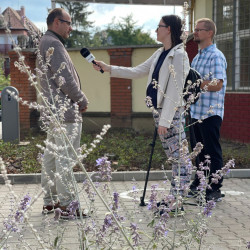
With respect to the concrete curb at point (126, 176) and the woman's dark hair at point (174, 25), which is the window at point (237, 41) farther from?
the woman's dark hair at point (174, 25)

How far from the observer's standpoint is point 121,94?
43.7 feet

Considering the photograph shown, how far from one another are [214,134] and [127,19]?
76876 mm

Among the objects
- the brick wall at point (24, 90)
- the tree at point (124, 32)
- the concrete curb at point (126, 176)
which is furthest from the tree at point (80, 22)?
the concrete curb at point (126, 176)

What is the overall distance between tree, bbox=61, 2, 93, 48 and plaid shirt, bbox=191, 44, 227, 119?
6913cm

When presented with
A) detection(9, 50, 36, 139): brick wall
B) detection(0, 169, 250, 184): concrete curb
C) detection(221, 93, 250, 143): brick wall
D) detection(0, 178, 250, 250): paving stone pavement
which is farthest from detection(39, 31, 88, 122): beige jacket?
detection(9, 50, 36, 139): brick wall

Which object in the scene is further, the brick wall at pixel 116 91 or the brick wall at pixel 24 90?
the brick wall at pixel 24 90

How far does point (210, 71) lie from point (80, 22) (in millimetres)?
75972

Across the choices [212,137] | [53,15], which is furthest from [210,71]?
[53,15]

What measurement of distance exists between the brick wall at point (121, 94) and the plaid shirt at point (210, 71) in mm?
7406

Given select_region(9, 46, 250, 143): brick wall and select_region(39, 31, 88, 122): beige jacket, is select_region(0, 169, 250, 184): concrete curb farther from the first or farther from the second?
select_region(9, 46, 250, 143): brick wall

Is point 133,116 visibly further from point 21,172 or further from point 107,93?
point 21,172

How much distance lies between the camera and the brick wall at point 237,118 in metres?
10.6

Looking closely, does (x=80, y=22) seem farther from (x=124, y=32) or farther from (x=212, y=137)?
(x=212, y=137)

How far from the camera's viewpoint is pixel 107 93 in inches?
534
